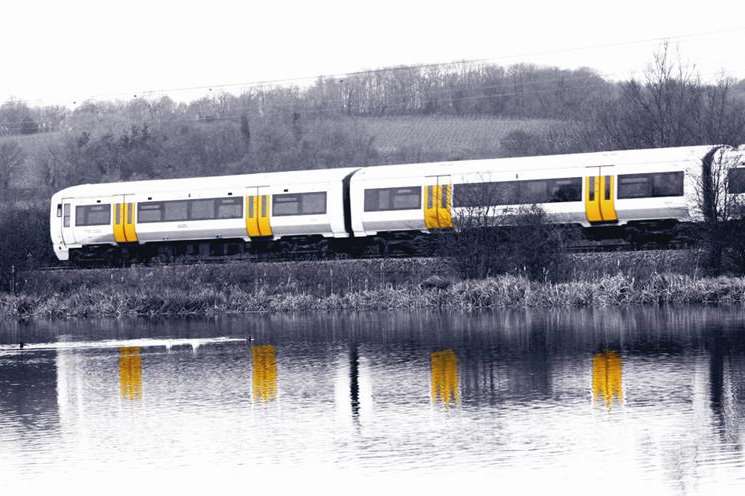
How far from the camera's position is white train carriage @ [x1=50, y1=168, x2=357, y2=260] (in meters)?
43.5

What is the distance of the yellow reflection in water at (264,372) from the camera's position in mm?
21094

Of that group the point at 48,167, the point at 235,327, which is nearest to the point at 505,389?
the point at 235,327

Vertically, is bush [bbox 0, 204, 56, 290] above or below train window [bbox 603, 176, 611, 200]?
below

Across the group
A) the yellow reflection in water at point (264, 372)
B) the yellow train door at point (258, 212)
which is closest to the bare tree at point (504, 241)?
the yellow train door at point (258, 212)

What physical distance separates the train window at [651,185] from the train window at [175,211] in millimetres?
14546

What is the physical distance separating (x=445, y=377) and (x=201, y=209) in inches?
956

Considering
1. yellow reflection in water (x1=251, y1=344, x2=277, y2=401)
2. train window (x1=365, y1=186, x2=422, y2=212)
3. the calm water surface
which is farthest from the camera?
train window (x1=365, y1=186, x2=422, y2=212)

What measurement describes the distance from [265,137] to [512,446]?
80.4m

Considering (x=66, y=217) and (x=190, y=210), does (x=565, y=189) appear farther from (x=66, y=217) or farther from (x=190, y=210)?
(x=66, y=217)

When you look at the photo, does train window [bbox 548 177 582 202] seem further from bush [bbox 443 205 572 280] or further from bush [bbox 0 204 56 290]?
bush [bbox 0 204 56 290]

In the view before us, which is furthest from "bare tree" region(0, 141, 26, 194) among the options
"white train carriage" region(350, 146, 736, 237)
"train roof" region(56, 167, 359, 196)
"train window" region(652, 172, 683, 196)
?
"train window" region(652, 172, 683, 196)

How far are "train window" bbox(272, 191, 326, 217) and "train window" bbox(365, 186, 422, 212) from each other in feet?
5.27

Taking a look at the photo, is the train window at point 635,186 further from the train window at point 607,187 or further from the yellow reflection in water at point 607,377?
the yellow reflection in water at point 607,377

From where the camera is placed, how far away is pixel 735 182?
37.1 m
